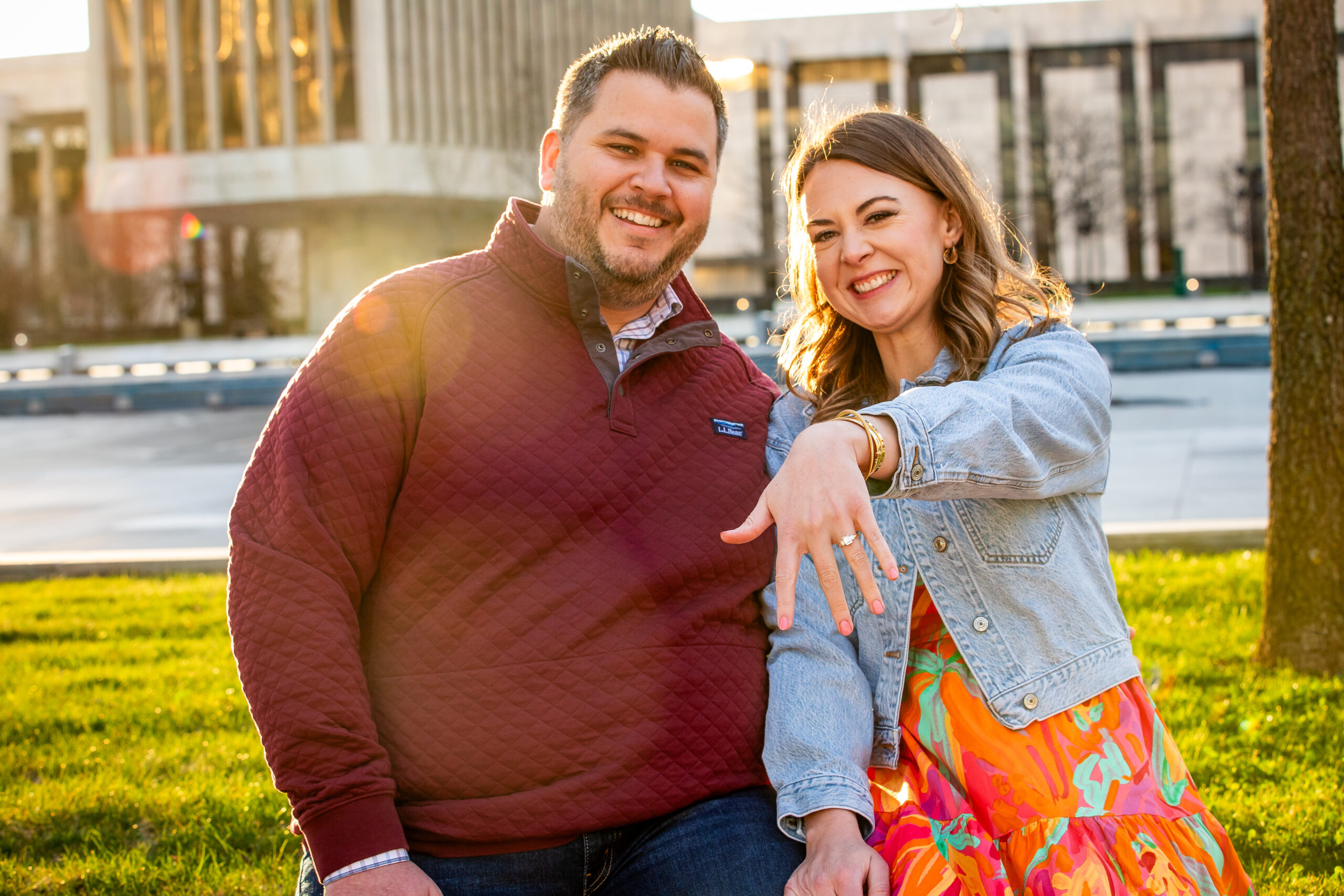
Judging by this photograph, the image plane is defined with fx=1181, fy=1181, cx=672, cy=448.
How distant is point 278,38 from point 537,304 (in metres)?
41.9

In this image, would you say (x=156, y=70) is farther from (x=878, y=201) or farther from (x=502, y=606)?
(x=502, y=606)

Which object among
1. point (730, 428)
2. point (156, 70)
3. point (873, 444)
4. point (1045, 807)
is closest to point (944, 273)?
point (730, 428)

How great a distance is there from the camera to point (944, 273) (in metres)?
2.55

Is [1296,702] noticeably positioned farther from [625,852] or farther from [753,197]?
[753,197]

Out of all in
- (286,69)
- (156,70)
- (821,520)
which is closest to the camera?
(821,520)

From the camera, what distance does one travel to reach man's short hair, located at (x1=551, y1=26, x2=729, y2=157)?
2.61 metres

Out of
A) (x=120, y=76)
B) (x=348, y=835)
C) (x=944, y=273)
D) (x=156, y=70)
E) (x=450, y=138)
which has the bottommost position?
(x=348, y=835)

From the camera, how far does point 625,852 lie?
224cm

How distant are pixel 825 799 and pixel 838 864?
12 centimetres

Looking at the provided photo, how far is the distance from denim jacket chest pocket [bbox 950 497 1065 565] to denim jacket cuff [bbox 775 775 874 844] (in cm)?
50

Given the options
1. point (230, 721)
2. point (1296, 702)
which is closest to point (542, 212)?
point (230, 721)

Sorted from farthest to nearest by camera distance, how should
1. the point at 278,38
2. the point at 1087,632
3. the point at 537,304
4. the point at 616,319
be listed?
1. the point at 278,38
2. the point at 616,319
3. the point at 537,304
4. the point at 1087,632

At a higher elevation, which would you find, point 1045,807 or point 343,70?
point 343,70

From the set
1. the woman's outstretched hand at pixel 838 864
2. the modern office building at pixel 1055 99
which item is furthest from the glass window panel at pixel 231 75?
the woman's outstretched hand at pixel 838 864
